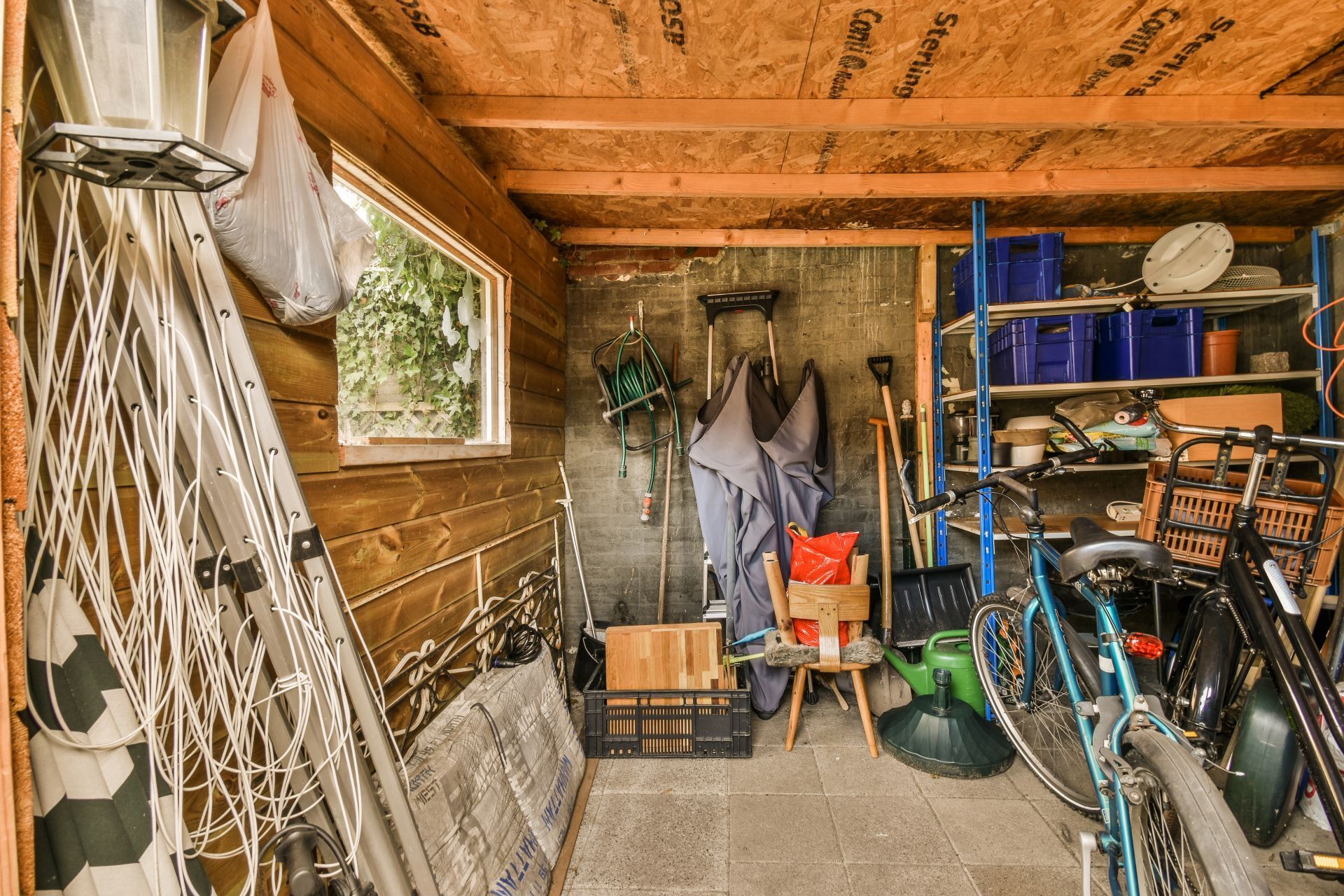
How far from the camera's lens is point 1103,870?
1613mm

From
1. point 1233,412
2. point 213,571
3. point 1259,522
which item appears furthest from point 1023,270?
point 213,571

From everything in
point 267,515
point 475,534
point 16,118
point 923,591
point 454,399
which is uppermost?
point 16,118

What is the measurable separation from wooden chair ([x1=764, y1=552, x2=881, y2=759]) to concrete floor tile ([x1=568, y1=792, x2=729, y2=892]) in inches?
21.6

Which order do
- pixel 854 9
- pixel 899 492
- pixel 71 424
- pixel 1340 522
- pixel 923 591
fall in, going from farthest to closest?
1. pixel 899 492
2. pixel 923 591
3. pixel 1340 522
4. pixel 854 9
5. pixel 71 424

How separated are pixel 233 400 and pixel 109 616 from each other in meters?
0.33

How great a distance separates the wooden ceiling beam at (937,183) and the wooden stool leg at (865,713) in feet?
6.59

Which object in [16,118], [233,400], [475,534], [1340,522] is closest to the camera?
[16,118]

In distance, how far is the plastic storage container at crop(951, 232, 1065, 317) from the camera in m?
2.46

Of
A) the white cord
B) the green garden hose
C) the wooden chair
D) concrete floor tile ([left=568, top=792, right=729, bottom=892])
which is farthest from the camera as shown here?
the green garden hose

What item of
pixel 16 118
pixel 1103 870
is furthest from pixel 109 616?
pixel 1103 870

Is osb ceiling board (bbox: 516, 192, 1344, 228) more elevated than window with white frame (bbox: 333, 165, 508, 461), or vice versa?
osb ceiling board (bbox: 516, 192, 1344, 228)

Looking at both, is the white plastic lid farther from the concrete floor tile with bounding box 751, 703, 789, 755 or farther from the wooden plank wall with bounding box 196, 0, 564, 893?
the wooden plank wall with bounding box 196, 0, 564, 893

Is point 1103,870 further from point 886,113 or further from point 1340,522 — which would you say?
point 886,113

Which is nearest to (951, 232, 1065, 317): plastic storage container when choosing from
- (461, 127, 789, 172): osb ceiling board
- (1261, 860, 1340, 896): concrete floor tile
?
(461, 127, 789, 172): osb ceiling board
